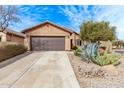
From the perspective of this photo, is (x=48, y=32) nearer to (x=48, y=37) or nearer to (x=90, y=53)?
(x=48, y=37)

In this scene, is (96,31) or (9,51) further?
(96,31)

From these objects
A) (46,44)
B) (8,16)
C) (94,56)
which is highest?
(8,16)

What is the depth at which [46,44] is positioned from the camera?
28.4m

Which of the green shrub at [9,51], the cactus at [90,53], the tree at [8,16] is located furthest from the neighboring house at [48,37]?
the cactus at [90,53]

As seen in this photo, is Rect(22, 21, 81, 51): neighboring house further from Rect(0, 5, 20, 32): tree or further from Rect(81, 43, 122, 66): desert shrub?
Rect(81, 43, 122, 66): desert shrub

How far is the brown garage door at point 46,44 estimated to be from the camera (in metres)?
28.3

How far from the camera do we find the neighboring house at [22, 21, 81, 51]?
28516mm

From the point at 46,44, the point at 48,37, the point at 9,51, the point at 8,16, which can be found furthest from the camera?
the point at 48,37

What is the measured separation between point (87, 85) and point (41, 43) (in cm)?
2103

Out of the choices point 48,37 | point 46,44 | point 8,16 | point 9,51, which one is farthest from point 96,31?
point 9,51

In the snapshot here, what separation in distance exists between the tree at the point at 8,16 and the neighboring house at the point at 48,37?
2442mm

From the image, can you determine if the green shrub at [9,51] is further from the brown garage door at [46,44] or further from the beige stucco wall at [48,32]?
the beige stucco wall at [48,32]

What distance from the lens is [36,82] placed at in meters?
8.55

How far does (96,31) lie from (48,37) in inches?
276
